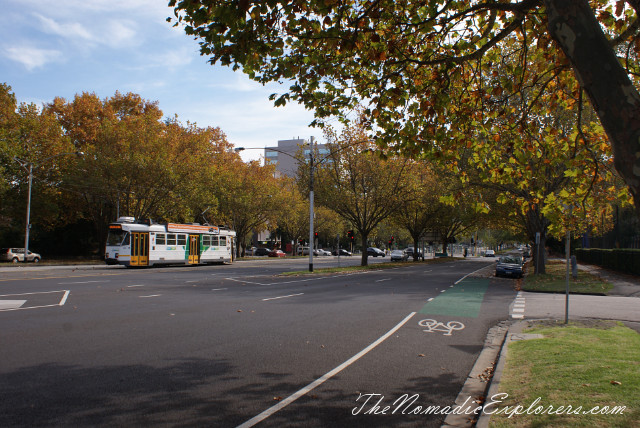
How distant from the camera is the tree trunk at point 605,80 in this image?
12.1 feet

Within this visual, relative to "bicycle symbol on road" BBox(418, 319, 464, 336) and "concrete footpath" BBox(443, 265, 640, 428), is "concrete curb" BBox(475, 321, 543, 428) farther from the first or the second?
"bicycle symbol on road" BBox(418, 319, 464, 336)

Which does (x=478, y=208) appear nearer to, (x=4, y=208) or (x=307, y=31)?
(x=307, y=31)

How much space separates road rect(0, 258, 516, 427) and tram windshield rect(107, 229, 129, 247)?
1764 centimetres

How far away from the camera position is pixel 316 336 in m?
8.66

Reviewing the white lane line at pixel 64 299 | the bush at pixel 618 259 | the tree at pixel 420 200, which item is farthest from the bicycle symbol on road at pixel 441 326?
the bush at pixel 618 259

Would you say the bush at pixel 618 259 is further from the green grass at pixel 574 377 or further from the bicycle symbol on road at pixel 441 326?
the green grass at pixel 574 377

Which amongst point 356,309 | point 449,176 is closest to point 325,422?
point 356,309

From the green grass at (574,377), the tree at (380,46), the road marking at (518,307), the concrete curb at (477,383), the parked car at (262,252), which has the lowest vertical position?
the parked car at (262,252)

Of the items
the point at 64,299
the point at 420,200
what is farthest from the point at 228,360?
the point at 420,200

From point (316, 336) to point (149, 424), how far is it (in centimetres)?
460

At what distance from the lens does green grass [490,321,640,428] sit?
4.28 meters

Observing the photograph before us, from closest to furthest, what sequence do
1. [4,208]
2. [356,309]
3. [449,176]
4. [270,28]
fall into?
[270,28] → [356,309] → [449,176] → [4,208]

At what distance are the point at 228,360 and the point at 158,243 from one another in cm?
2752

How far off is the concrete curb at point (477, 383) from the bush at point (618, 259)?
2368cm
